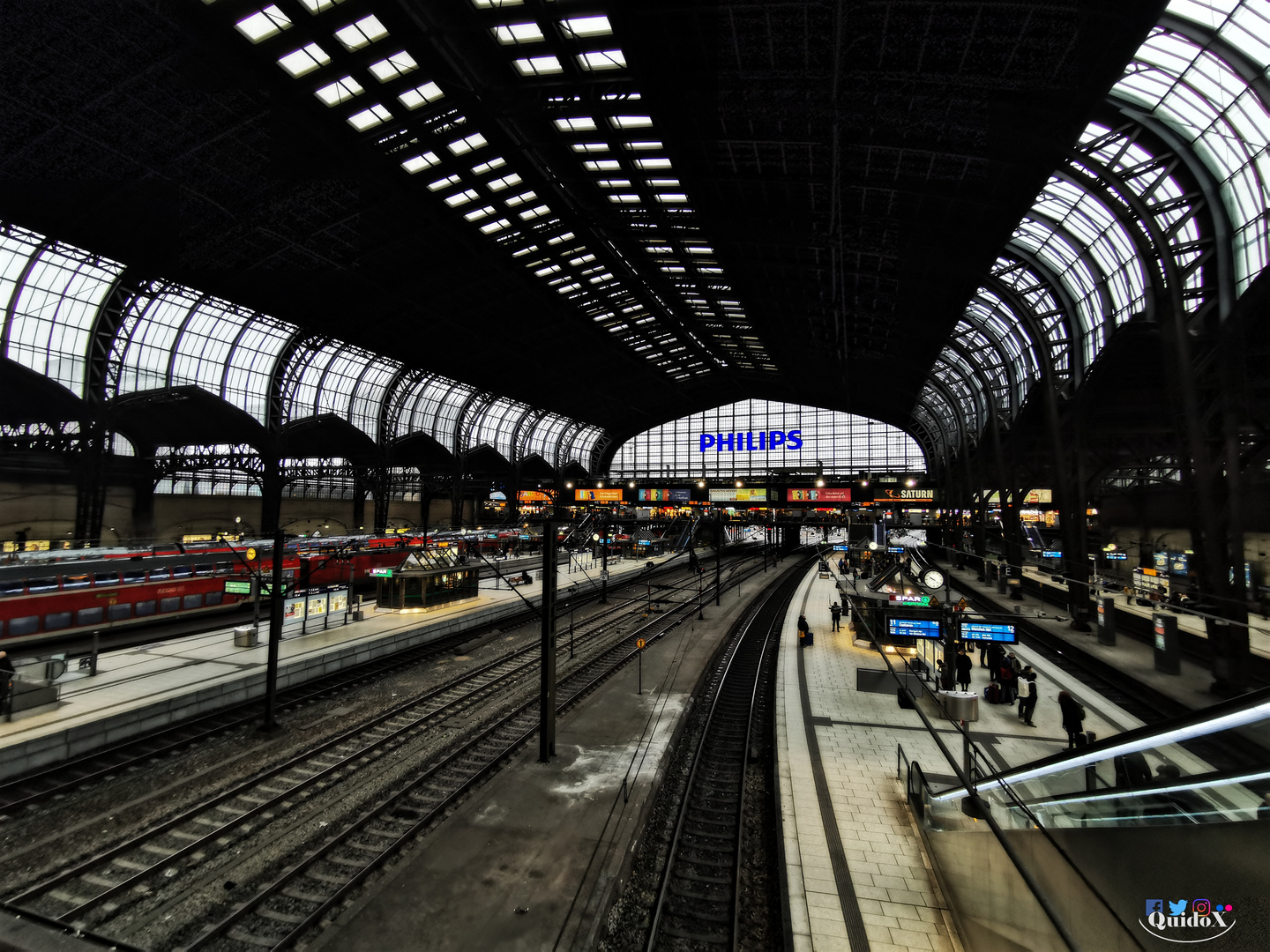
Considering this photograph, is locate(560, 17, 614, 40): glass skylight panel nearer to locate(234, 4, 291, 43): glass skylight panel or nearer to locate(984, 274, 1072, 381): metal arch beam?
locate(234, 4, 291, 43): glass skylight panel

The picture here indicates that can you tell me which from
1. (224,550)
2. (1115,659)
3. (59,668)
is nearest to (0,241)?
(224,550)

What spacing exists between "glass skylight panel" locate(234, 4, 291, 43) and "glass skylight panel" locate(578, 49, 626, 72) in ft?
30.7

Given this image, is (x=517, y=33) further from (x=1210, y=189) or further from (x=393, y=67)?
(x=1210, y=189)

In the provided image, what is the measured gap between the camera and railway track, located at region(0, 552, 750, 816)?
10.8 metres

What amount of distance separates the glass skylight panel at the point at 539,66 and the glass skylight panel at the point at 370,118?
613cm

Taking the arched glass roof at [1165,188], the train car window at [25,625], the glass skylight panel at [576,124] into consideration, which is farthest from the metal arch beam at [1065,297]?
the train car window at [25,625]

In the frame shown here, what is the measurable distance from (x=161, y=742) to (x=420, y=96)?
74.5 ft

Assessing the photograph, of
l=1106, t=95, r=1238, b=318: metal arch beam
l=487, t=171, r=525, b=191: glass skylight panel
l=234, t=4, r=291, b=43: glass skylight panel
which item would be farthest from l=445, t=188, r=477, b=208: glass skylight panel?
l=1106, t=95, r=1238, b=318: metal arch beam

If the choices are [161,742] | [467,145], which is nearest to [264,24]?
[467,145]

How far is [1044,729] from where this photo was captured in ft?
46.8

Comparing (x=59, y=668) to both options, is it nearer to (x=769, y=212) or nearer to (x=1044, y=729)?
(x=1044, y=729)

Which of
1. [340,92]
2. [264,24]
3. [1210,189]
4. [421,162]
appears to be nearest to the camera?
[1210,189]

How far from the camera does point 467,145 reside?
83.8 feet

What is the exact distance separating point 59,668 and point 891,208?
98.1 feet
